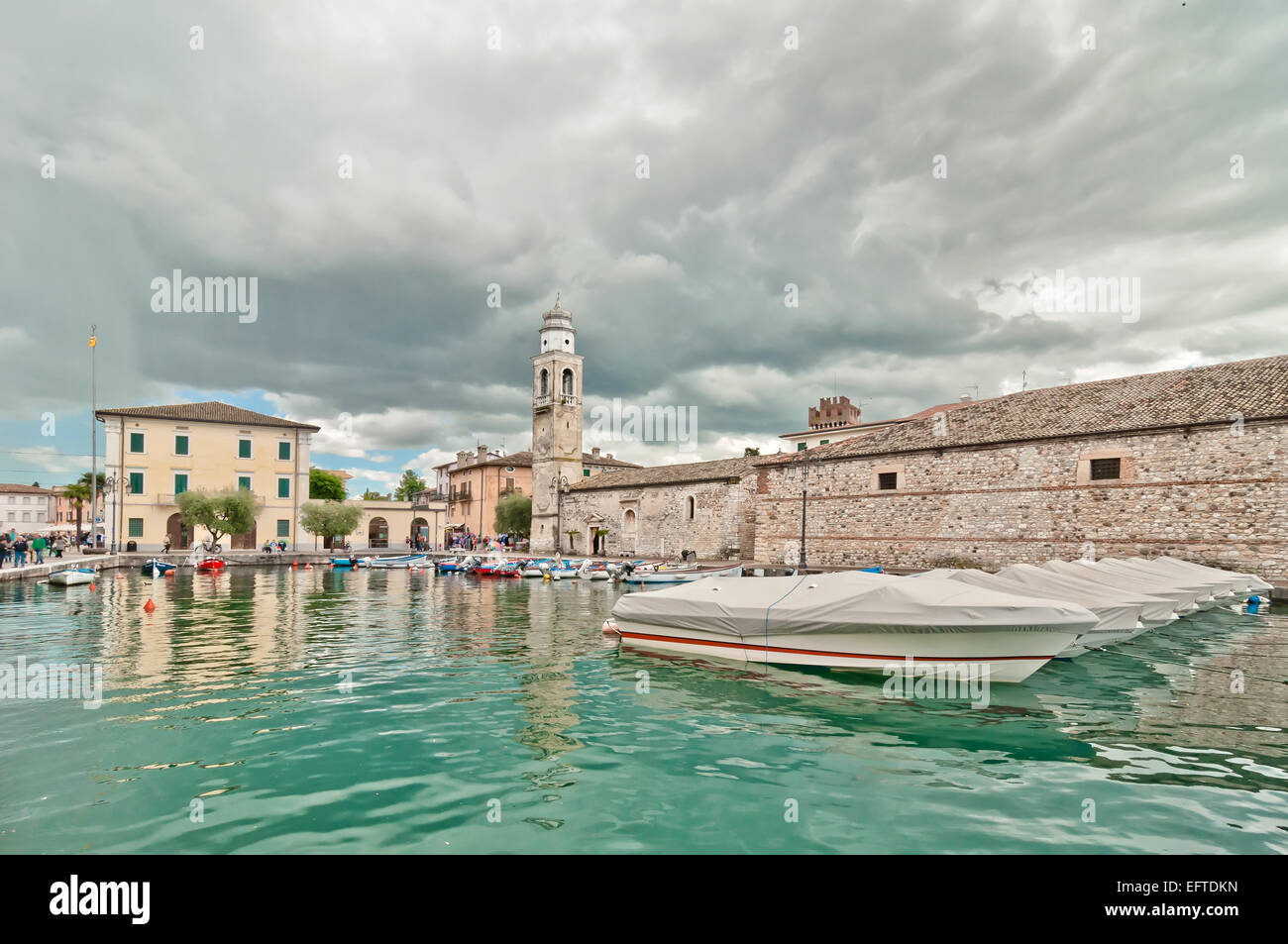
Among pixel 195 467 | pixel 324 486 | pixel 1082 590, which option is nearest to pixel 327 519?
pixel 195 467

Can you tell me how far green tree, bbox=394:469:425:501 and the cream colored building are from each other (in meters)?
51.4

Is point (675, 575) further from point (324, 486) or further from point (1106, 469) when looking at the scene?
point (324, 486)

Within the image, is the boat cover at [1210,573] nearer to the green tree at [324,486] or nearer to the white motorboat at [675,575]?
the white motorboat at [675,575]

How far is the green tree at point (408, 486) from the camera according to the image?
99.9 meters

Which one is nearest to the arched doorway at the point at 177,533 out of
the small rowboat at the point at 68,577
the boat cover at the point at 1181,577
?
the small rowboat at the point at 68,577

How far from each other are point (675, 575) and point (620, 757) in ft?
70.2

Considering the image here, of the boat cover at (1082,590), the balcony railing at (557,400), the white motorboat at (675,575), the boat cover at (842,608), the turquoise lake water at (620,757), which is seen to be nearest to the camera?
the turquoise lake water at (620,757)

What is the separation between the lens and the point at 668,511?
43.7 m

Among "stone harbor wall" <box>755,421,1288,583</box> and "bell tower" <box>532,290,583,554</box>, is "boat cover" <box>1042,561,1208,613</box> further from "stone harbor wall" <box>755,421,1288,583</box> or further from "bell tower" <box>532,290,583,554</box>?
"bell tower" <box>532,290,583,554</box>

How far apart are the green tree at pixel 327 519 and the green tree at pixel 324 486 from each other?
39991mm
